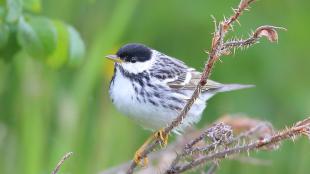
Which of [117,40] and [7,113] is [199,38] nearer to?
[117,40]

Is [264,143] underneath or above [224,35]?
underneath

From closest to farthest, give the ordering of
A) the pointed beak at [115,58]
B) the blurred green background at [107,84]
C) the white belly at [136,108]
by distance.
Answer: the white belly at [136,108] < the pointed beak at [115,58] < the blurred green background at [107,84]

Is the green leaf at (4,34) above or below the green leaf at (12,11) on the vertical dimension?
below

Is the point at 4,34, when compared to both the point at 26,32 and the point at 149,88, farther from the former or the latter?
the point at 149,88

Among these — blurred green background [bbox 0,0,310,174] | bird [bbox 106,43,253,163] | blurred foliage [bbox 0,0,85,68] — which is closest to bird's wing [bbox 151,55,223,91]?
bird [bbox 106,43,253,163]

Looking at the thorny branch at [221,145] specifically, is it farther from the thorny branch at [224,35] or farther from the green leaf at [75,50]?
the green leaf at [75,50]

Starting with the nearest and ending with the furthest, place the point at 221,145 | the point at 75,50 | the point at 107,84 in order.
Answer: the point at 221,145
the point at 75,50
the point at 107,84

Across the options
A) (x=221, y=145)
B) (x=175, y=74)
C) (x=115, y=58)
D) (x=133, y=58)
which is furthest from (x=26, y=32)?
(x=175, y=74)

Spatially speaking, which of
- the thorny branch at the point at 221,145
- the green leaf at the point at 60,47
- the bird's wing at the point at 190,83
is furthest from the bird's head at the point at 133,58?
the thorny branch at the point at 221,145
